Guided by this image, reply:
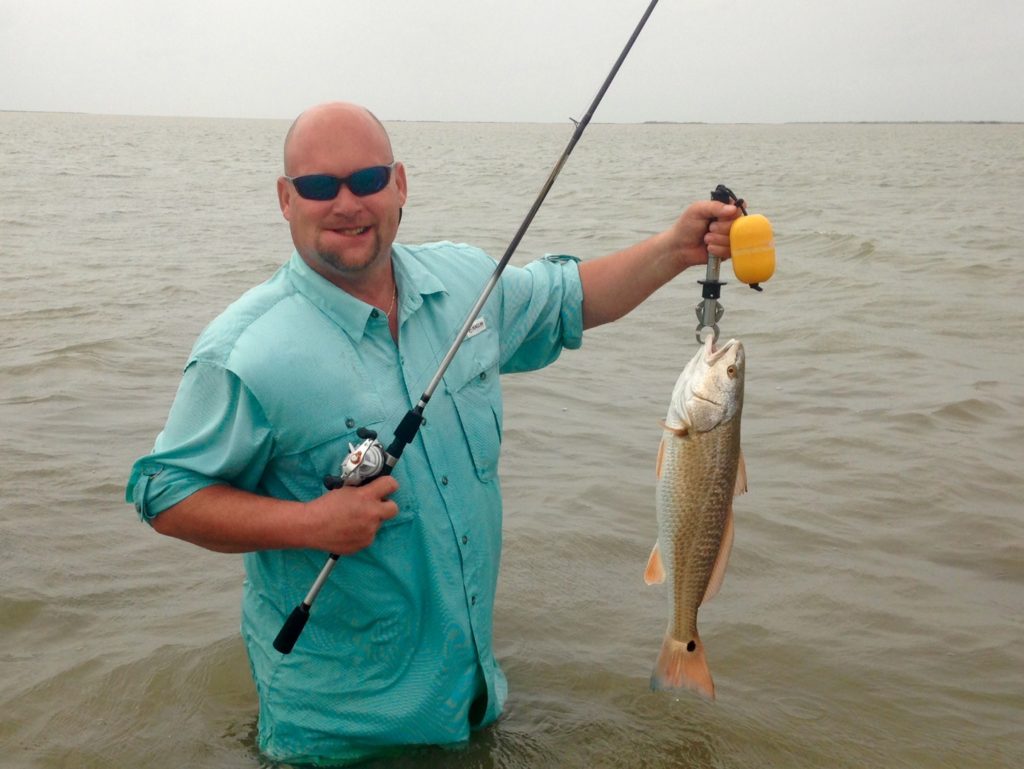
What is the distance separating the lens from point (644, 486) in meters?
6.88

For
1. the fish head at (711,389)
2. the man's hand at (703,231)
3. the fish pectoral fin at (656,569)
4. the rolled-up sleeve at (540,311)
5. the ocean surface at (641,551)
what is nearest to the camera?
the fish head at (711,389)

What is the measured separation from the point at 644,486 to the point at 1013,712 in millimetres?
2796

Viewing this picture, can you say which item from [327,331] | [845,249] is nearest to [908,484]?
[327,331]

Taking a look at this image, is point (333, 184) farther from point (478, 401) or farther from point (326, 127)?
point (478, 401)

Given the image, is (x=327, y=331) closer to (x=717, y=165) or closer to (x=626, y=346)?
(x=626, y=346)

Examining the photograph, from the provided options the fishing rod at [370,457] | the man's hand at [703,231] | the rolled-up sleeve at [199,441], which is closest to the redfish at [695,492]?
the man's hand at [703,231]

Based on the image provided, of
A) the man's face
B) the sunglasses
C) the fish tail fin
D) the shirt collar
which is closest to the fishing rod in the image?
the shirt collar

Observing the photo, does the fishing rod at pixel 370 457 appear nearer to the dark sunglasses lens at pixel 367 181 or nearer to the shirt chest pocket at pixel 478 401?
the shirt chest pocket at pixel 478 401

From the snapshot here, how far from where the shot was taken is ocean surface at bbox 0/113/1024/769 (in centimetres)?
439

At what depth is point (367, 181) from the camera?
3.02m

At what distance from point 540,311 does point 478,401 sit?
0.52m

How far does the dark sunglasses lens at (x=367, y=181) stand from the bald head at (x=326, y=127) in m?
0.09

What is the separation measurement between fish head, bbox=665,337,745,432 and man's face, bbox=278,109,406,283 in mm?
950

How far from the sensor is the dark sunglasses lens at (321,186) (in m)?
3.00
